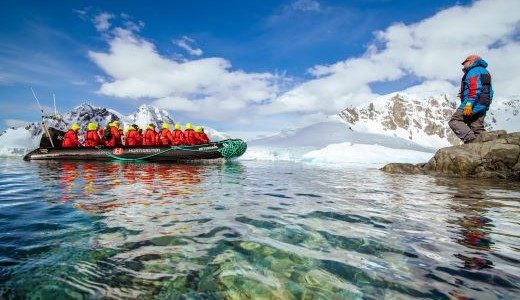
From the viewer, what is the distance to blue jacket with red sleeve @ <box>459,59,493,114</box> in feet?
43.9

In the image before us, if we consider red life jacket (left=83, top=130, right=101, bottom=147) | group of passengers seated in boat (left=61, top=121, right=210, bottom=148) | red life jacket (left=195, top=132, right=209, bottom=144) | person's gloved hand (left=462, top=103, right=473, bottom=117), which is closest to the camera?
person's gloved hand (left=462, top=103, right=473, bottom=117)

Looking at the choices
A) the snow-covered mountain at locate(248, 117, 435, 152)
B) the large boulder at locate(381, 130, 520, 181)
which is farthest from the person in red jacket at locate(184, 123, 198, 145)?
the large boulder at locate(381, 130, 520, 181)

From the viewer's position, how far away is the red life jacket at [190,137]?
980 inches

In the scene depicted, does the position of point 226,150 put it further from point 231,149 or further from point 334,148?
point 334,148

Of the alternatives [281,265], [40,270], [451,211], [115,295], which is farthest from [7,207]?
[451,211]

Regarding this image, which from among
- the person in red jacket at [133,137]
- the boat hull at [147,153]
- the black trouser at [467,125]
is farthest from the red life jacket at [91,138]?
the black trouser at [467,125]

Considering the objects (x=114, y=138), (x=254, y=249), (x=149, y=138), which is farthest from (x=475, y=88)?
(x=114, y=138)

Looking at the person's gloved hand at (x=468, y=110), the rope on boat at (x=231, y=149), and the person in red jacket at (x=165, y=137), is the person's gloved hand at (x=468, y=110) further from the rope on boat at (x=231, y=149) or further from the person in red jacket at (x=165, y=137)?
the person in red jacket at (x=165, y=137)

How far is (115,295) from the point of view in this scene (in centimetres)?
249

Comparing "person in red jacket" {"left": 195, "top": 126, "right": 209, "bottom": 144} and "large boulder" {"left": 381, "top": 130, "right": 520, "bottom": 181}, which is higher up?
"person in red jacket" {"left": 195, "top": 126, "right": 209, "bottom": 144}

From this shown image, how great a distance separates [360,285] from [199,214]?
9.90ft

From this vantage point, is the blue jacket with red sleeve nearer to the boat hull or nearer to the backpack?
the boat hull

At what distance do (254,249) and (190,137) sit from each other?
2209 centimetres

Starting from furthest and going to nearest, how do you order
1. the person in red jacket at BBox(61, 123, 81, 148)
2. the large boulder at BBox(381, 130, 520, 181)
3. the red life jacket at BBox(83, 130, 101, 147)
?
the person in red jacket at BBox(61, 123, 81, 148), the red life jacket at BBox(83, 130, 101, 147), the large boulder at BBox(381, 130, 520, 181)
